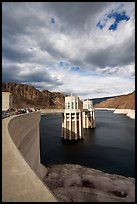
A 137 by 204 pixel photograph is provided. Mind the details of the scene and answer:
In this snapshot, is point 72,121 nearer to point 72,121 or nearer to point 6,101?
point 72,121

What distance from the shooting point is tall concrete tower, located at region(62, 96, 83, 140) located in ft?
189

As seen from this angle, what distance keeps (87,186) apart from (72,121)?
131 feet

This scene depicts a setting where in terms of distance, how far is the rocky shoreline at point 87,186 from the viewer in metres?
17.8

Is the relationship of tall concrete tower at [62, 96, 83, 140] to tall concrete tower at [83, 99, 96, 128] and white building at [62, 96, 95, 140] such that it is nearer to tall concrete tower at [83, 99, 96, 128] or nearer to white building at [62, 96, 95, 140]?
white building at [62, 96, 95, 140]

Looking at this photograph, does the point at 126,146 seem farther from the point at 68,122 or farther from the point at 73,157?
the point at 68,122

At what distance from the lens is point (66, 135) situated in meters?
57.3

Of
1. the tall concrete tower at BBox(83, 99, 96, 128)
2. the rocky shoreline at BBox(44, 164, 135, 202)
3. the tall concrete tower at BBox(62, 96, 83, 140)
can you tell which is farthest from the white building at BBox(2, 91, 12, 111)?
the tall concrete tower at BBox(83, 99, 96, 128)

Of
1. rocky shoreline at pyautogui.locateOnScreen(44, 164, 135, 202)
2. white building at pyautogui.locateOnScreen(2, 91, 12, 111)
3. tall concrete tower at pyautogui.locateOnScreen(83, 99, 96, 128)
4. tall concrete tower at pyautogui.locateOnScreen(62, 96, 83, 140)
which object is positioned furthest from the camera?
tall concrete tower at pyautogui.locateOnScreen(83, 99, 96, 128)

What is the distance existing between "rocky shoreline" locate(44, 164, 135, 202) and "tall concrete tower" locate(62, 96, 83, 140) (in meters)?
31.1

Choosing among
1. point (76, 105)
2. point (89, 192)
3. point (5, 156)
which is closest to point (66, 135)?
point (76, 105)

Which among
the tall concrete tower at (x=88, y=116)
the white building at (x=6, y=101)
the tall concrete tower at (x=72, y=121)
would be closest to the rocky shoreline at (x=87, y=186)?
the white building at (x=6, y=101)

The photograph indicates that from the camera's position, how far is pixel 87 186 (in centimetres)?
2088

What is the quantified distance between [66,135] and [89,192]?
38275 mm

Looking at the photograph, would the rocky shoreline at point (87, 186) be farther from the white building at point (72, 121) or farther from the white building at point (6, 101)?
the white building at point (72, 121)
